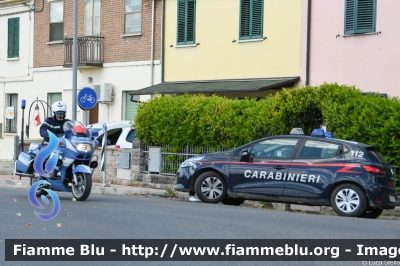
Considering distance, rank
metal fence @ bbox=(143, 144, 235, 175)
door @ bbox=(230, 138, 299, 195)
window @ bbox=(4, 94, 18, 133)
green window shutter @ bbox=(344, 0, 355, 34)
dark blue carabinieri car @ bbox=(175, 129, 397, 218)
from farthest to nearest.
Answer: window @ bbox=(4, 94, 18, 133), green window shutter @ bbox=(344, 0, 355, 34), metal fence @ bbox=(143, 144, 235, 175), door @ bbox=(230, 138, 299, 195), dark blue carabinieri car @ bbox=(175, 129, 397, 218)

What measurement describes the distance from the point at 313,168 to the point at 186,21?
13526 mm

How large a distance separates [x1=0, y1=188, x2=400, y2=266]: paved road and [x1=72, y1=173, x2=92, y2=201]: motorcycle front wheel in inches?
15.3

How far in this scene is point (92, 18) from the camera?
31.6 meters

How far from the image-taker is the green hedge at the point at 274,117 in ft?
58.4

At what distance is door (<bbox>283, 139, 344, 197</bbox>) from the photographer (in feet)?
51.7

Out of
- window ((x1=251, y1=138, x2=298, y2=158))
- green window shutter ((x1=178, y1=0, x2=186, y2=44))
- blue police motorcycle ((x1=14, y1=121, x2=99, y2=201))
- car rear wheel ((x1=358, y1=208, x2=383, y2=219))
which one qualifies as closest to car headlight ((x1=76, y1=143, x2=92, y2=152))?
blue police motorcycle ((x1=14, y1=121, x2=99, y2=201))

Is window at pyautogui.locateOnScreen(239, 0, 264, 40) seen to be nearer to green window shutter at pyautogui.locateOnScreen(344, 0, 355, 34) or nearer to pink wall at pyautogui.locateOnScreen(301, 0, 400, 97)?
pink wall at pyautogui.locateOnScreen(301, 0, 400, 97)

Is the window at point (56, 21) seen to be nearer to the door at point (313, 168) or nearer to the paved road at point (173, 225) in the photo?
the paved road at point (173, 225)

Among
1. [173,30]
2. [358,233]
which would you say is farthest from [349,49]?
[358,233]

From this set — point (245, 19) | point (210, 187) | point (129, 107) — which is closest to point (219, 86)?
point (245, 19)

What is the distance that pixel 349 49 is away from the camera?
2384 cm

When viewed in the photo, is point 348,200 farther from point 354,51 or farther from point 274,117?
point 354,51

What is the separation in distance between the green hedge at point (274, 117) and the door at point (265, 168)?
7.09 ft

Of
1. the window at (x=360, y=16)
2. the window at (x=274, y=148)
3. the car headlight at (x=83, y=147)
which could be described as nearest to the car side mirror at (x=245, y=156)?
the window at (x=274, y=148)
